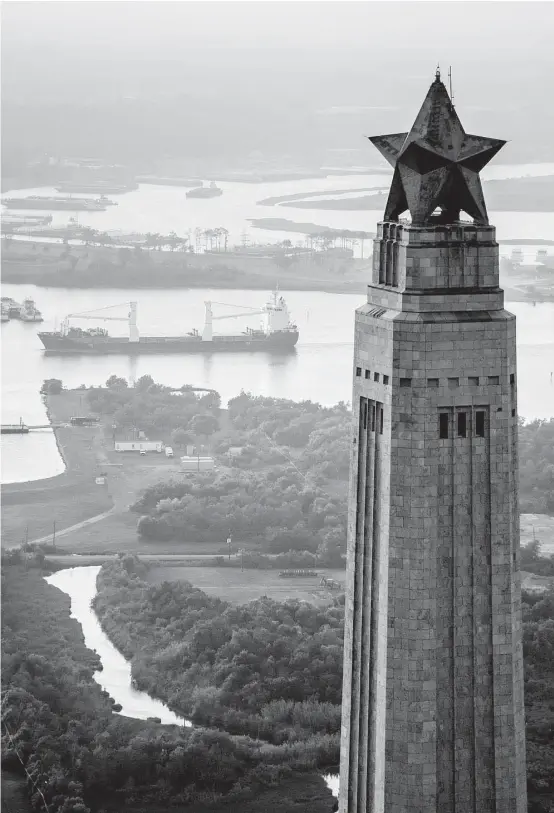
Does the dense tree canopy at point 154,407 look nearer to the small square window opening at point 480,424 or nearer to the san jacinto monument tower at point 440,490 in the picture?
the san jacinto monument tower at point 440,490

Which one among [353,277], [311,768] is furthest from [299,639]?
[353,277]

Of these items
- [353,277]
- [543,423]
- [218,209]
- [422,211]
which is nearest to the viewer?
[422,211]

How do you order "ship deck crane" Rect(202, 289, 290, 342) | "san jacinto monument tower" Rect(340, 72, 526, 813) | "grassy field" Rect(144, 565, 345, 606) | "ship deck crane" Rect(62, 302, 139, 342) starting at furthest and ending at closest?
"ship deck crane" Rect(62, 302, 139, 342) < "ship deck crane" Rect(202, 289, 290, 342) < "grassy field" Rect(144, 565, 345, 606) < "san jacinto monument tower" Rect(340, 72, 526, 813)

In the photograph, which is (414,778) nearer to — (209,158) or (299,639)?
(299,639)

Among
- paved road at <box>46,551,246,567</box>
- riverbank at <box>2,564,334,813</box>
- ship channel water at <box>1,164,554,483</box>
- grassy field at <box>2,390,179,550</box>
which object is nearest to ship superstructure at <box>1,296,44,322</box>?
ship channel water at <box>1,164,554,483</box>

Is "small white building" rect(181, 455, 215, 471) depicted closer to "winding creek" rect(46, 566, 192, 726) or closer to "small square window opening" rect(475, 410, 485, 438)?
"winding creek" rect(46, 566, 192, 726)

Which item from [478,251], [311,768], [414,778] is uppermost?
[478,251]

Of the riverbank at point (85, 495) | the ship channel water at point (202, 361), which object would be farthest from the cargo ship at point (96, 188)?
the riverbank at point (85, 495)
